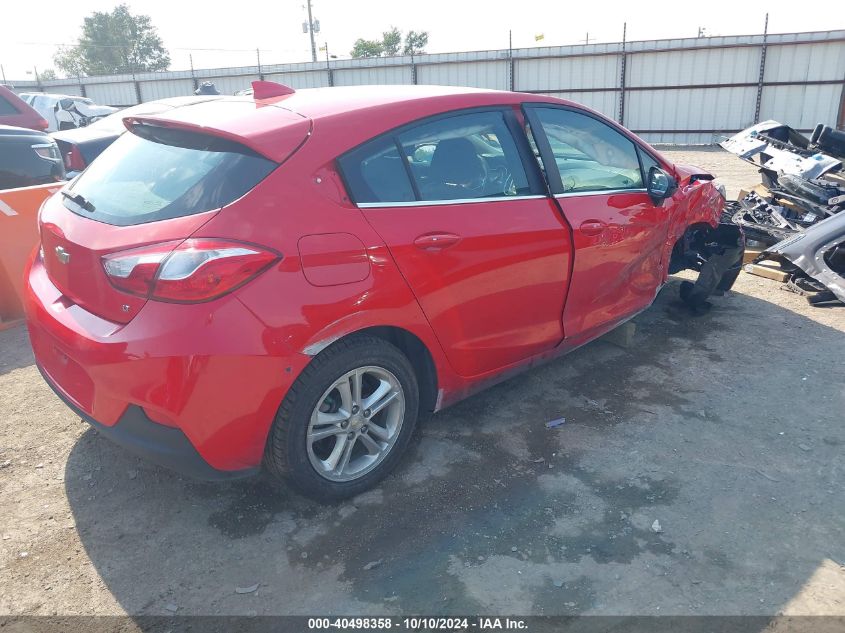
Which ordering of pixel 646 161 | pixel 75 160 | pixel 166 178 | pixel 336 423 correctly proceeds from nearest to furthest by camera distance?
pixel 166 178, pixel 336 423, pixel 646 161, pixel 75 160

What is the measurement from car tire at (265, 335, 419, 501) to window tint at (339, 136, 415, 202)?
2.05 feet

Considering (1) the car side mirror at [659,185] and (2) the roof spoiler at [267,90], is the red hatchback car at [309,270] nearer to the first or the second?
(2) the roof spoiler at [267,90]

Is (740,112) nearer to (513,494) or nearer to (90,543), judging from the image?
(513,494)

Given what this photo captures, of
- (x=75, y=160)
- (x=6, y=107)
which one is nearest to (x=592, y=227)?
(x=75, y=160)

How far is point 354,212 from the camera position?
8.70 feet

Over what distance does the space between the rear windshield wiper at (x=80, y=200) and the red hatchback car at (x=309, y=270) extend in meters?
0.02

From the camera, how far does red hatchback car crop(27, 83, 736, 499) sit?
2354 millimetres

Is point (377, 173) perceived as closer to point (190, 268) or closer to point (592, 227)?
point (190, 268)

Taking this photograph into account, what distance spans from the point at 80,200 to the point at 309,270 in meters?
1.21

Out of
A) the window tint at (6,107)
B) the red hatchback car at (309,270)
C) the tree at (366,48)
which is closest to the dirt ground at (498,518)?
the red hatchback car at (309,270)

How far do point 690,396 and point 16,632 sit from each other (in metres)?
3.57

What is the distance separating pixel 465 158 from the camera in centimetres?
315

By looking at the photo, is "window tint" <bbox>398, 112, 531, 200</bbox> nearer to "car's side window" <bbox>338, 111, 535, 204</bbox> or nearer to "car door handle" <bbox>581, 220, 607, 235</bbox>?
"car's side window" <bbox>338, 111, 535, 204</bbox>

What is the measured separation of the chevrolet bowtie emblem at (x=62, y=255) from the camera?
8.71 feet
